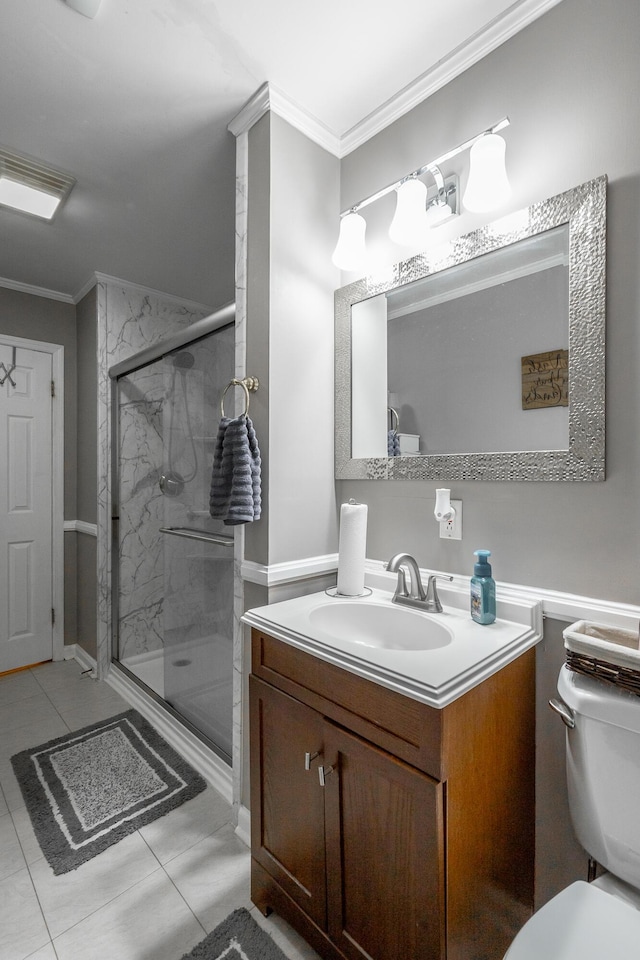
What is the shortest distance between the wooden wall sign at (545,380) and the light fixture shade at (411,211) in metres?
0.51

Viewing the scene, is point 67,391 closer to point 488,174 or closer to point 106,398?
point 106,398

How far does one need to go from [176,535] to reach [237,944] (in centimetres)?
150

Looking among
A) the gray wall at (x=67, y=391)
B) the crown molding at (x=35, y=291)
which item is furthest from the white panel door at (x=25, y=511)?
the crown molding at (x=35, y=291)

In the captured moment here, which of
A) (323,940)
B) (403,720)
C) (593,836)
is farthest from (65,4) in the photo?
(323,940)

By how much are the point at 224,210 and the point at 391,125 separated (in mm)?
867

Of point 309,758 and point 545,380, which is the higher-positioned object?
point 545,380

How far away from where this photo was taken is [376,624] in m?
1.37

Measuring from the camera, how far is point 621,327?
1.04m

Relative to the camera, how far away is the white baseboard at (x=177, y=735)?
5.98 ft

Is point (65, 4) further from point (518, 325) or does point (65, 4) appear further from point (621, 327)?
point (621, 327)

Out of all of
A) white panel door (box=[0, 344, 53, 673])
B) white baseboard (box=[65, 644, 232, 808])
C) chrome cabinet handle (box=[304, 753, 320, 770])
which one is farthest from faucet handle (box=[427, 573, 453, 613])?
white panel door (box=[0, 344, 53, 673])

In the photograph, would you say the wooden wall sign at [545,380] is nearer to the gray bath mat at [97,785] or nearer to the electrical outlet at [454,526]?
the electrical outlet at [454,526]

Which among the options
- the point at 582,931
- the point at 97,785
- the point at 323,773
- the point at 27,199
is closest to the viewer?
the point at 582,931

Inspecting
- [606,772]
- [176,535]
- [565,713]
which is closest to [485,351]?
[565,713]
